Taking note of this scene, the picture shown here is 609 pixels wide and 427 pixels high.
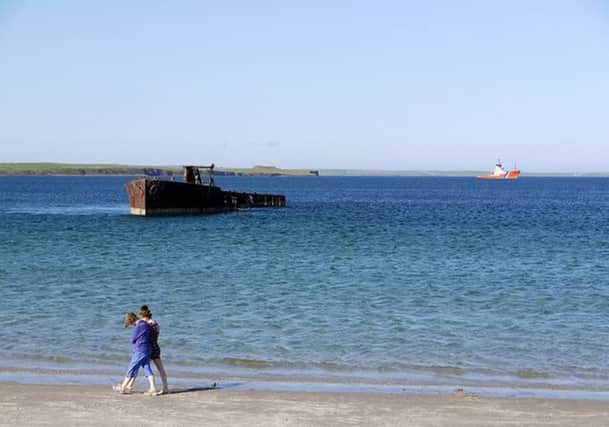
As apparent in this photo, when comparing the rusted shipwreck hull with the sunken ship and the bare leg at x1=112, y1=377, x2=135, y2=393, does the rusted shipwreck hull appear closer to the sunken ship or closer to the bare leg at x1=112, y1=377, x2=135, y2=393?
the sunken ship

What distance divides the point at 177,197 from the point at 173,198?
63cm

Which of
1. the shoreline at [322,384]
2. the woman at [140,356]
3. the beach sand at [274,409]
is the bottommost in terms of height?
the shoreline at [322,384]

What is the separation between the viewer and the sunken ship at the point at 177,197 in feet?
253

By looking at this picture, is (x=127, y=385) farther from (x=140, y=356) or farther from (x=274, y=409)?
(x=274, y=409)

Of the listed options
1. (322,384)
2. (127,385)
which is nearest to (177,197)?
(322,384)

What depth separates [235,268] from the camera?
39406 millimetres

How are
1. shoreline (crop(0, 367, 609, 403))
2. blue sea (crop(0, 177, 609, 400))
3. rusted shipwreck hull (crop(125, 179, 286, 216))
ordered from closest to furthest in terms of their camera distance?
1. shoreline (crop(0, 367, 609, 403))
2. blue sea (crop(0, 177, 609, 400))
3. rusted shipwreck hull (crop(125, 179, 286, 216))

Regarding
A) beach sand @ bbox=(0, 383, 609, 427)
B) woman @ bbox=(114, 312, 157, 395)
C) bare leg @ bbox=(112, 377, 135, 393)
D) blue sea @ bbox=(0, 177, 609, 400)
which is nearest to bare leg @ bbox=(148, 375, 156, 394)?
woman @ bbox=(114, 312, 157, 395)

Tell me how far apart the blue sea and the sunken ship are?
61.6 ft

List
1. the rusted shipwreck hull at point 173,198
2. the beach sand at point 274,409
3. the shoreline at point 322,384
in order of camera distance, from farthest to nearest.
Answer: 1. the rusted shipwreck hull at point 173,198
2. the shoreline at point 322,384
3. the beach sand at point 274,409

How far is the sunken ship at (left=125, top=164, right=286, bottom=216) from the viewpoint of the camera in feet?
253

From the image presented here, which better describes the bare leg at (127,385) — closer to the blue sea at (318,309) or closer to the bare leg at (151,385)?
the bare leg at (151,385)

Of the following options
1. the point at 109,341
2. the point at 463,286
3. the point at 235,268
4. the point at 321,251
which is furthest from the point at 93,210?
the point at 109,341

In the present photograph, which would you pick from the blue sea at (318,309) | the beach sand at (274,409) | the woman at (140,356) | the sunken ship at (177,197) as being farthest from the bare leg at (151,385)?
the sunken ship at (177,197)
